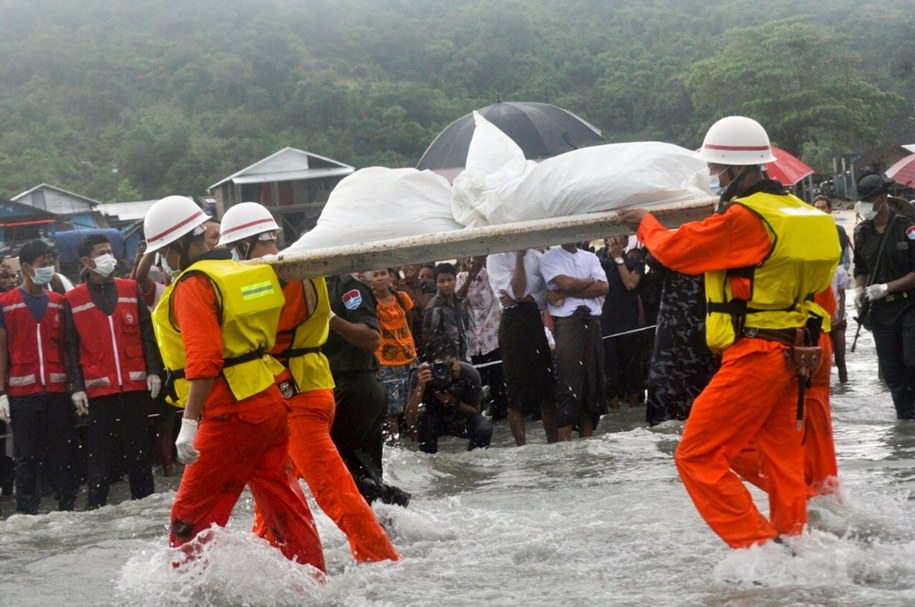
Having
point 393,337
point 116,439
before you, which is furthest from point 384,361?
point 116,439

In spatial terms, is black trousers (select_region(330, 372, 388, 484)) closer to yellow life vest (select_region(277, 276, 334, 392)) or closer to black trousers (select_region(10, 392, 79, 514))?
yellow life vest (select_region(277, 276, 334, 392))

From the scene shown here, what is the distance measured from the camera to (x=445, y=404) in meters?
A: 10.0

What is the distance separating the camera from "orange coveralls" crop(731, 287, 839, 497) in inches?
229

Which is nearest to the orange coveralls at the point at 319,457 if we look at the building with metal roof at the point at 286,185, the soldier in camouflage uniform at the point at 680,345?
the soldier in camouflage uniform at the point at 680,345

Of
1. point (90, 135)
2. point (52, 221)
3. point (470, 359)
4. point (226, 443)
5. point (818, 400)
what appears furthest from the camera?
point (90, 135)

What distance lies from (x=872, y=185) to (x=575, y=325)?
8.62 ft

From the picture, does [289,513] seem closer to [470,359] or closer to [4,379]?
[4,379]

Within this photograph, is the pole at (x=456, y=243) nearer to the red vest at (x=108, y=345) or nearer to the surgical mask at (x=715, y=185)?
the surgical mask at (x=715, y=185)

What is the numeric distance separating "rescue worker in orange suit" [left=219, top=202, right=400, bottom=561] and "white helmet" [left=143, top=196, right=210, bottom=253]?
34cm

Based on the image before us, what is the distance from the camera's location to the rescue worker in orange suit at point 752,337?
540 centimetres

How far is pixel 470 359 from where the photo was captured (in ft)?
42.8

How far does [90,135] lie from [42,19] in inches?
904

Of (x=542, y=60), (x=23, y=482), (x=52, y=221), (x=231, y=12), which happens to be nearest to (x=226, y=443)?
(x=23, y=482)

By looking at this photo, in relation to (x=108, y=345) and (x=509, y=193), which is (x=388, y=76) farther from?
(x=509, y=193)
